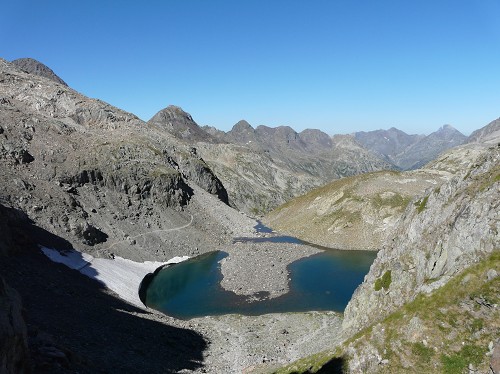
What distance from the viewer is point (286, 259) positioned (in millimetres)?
93938

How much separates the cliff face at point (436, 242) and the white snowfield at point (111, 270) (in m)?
42.0

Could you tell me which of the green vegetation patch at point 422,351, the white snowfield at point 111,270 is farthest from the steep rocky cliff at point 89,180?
the green vegetation patch at point 422,351

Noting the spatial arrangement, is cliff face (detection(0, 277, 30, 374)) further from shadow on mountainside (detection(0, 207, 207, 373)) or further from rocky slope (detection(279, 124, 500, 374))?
rocky slope (detection(279, 124, 500, 374))

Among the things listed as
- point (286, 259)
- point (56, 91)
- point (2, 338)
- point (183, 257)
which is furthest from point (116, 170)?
point (2, 338)

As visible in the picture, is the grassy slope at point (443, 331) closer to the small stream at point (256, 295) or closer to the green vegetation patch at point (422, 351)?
the green vegetation patch at point (422, 351)

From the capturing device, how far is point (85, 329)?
41781 millimetres

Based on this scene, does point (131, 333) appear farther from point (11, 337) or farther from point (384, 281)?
point (384, 281)

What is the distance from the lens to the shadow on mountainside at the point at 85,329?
29719mm

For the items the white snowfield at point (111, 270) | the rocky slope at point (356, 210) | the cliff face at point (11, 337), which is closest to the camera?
the cliff face at point (11, 337)

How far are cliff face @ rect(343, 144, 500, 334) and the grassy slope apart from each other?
2.31 m

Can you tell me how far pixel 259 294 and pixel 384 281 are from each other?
36230 millimetres

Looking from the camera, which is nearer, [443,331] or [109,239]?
[443,331]

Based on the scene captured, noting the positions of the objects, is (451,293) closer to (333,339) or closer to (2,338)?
(333,339)

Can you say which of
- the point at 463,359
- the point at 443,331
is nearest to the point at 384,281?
the point at 443,331
